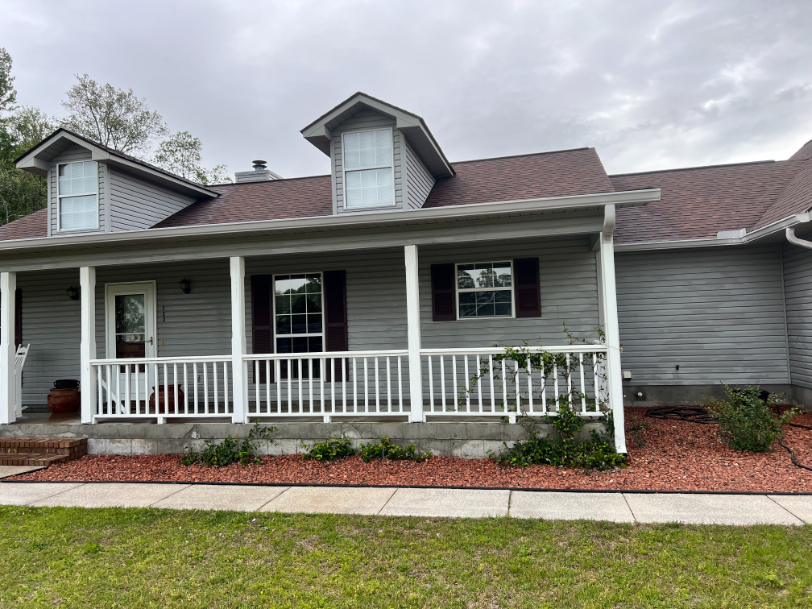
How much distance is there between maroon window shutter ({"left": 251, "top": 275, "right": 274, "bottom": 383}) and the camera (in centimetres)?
840

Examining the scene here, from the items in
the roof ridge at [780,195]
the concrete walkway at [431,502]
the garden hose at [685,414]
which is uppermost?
the roof ridge at [780,195]

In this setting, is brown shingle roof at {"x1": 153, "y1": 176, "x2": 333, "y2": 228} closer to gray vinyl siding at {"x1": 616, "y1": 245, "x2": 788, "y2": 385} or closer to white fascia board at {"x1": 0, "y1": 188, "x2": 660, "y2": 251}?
white fascia board at {"x1": 0, "y1": 188, "x2": 660, "y2": 251}

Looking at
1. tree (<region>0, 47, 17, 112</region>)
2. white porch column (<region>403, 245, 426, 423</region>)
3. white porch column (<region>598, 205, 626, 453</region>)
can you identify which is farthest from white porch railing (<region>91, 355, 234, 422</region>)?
tree (<region>0, 47, 17, 112</region>)

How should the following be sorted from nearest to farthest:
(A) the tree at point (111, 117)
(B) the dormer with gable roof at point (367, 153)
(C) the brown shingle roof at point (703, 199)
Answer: (B) the dormer with gable roof at point (367, 153), (C) the brown shingle roof at point (703, 199), (A) the tree at point (111, 117)

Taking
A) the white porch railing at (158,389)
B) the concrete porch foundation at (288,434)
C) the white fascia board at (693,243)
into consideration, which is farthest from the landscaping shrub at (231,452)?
the white fascia board at (693,243)

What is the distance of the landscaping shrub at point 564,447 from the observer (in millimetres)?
5461

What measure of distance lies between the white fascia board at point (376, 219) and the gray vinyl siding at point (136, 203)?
69.9 inches

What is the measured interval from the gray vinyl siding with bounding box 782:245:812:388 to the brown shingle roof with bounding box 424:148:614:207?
9.10ft

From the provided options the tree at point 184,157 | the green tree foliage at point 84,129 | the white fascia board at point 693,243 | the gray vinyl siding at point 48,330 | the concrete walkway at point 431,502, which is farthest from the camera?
the tree at point 184,157

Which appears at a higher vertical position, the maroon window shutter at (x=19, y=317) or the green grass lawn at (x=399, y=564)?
the maroon window shutter at (x=19, y=317)

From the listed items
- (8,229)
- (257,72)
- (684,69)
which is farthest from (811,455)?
(257,72)

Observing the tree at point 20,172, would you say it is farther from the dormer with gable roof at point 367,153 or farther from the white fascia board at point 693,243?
the white fascia board at point 693,243

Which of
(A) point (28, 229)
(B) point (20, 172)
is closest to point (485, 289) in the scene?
(A) point (28, 229)

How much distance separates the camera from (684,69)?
12875 mm
